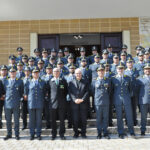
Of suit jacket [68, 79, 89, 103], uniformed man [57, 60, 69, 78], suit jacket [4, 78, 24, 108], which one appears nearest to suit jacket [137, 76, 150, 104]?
suit jacket [68, 79, 89, 103]

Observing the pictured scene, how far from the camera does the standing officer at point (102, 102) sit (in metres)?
5.68

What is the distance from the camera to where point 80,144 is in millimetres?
5195

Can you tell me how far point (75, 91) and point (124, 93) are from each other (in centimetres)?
124

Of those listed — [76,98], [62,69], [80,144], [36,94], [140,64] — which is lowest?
[80,144]

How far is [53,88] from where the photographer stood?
5.77 metres

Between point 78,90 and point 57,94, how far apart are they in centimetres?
54

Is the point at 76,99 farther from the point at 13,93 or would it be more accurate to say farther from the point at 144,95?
the point at 144,95

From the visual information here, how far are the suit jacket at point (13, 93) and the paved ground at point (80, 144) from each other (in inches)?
35.8

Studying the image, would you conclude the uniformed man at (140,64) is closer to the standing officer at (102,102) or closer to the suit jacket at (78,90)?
the standing officer at (102,102)

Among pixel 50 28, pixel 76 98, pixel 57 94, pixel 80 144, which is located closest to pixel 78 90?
pixel 76 98

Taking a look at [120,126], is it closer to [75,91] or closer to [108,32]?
[75,91]

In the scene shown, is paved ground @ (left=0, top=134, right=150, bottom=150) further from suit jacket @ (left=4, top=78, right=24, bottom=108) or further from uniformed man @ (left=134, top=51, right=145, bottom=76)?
uniformed man @ (left=134, top=51, right=145, bottom=76)

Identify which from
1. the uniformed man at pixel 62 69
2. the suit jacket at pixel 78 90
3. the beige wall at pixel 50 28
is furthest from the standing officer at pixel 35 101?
the beige wall at pixel 50 28

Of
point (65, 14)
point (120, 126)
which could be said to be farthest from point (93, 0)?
point (120, 126)
